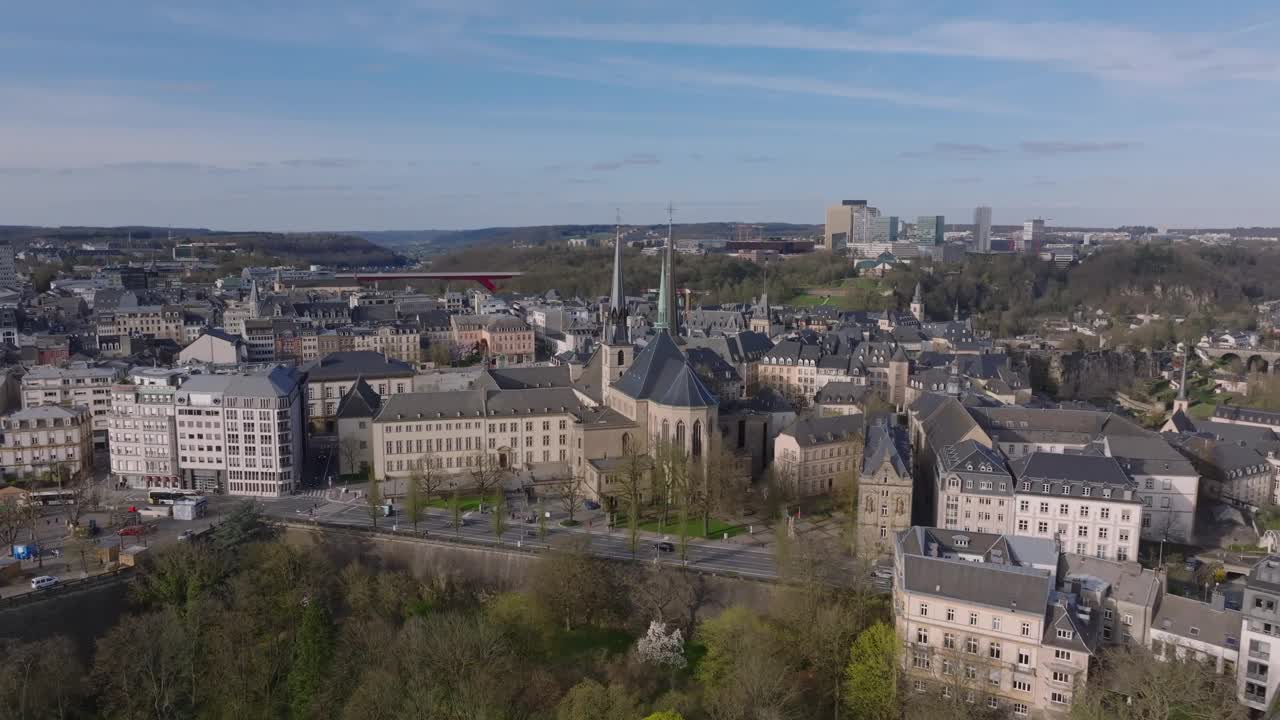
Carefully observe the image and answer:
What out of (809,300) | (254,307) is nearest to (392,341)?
(254,307)

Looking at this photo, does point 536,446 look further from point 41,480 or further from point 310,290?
point 310,290

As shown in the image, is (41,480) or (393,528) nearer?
(393,528)

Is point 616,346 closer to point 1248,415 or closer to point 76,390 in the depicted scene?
point 76,390

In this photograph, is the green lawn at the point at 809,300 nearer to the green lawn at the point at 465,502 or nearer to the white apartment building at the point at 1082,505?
the green lawn at the point at 465,502

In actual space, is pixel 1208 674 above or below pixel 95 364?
below

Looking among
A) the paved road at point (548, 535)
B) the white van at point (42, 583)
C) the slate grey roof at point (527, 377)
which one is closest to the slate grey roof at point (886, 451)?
the paved road at point (548, 535)

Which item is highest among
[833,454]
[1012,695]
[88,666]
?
[833,454]

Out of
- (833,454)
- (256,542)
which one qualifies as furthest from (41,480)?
(833,454)
